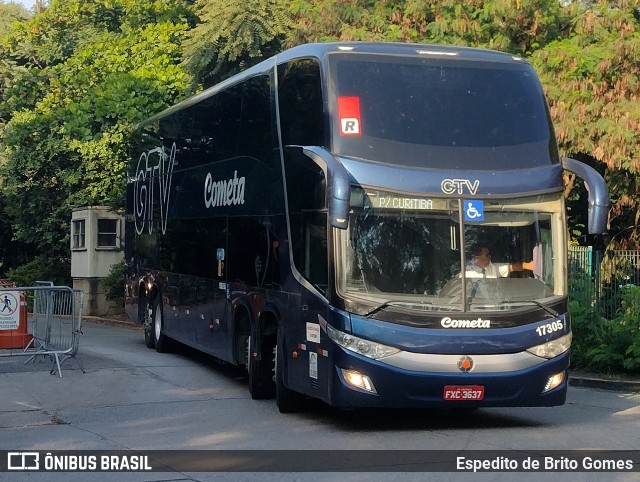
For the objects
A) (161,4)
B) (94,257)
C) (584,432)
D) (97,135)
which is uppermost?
(161,4)

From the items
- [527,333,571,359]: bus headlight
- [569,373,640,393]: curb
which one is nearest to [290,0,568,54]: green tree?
[569,373,640,393]: curb

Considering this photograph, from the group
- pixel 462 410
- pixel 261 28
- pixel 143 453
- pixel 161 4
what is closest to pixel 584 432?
pixel 462 410

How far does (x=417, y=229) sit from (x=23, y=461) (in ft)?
15.1

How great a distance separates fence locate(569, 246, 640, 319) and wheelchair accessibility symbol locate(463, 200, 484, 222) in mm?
8523

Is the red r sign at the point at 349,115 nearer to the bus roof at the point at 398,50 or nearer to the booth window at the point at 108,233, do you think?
the bus roof at the point at 398,50

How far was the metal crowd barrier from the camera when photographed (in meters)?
17.0

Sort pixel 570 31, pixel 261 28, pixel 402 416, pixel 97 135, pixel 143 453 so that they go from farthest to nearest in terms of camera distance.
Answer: pixel 97 135
pixel 261 28
pixel 570 31
pixel 402 416
pixel 143 453

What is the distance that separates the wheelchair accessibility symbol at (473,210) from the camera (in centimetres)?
1180

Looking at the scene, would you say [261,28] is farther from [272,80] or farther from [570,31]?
[272,80]

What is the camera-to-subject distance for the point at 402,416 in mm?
13461

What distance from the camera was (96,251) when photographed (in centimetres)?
3519

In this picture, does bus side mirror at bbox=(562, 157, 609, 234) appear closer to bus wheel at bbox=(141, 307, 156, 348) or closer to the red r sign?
the red r sign

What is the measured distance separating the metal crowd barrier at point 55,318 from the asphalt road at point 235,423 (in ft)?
1.10

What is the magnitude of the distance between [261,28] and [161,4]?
15.8 m
